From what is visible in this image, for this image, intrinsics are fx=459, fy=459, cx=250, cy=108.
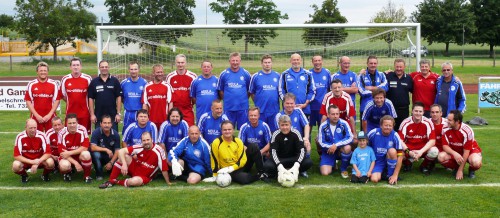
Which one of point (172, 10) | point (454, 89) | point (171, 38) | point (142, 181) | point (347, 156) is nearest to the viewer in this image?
point (142, 181)

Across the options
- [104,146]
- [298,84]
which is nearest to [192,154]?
[104,146]

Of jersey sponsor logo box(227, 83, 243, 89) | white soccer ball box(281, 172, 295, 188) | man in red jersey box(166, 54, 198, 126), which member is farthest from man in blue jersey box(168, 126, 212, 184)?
man in red jersey box(166, 54, 198, 126)

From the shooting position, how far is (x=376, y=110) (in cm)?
672

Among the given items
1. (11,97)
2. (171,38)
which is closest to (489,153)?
(171,38)

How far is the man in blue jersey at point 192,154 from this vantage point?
5.81 metres

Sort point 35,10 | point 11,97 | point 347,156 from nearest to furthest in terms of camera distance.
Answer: point 347,156
point 11,97
point 35,10

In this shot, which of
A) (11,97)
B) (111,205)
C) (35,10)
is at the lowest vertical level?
(111,205)

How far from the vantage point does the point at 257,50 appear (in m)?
11.0

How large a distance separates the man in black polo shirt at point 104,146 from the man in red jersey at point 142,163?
31 centimetres

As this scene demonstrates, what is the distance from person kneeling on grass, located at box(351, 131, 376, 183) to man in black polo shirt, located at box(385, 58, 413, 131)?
144cm

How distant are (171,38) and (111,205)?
234 inches

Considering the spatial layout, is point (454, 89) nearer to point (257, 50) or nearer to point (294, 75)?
point (294, 75)

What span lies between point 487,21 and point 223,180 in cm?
4274

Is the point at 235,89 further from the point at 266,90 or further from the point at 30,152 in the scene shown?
the point at 30,152
